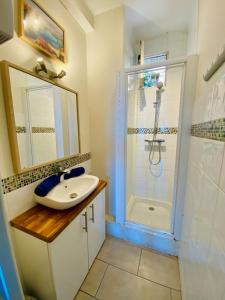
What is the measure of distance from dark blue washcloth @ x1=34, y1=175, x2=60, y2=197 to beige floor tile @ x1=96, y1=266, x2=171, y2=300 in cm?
97

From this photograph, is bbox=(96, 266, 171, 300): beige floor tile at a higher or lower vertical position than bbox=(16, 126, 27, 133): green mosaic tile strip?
lower

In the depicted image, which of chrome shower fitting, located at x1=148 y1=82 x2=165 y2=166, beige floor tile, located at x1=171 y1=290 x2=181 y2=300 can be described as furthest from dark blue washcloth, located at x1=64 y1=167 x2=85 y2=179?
beige floor tile, located at x1=171 y1=290 x2=181 y2=300

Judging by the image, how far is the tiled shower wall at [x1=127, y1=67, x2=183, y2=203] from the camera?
1974 millimetres

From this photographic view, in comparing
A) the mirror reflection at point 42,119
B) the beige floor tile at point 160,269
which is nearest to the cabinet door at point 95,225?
the beige floor tile at point 160,269

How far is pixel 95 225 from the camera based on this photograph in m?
1.36

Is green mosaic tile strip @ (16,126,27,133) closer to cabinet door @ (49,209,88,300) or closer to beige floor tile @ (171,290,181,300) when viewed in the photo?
cabinet door @ (49,209,88,300)

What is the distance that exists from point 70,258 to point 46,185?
571 millimetres

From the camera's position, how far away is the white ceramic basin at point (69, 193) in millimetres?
988

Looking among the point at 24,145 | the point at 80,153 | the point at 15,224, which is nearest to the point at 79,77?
the point at 80,153

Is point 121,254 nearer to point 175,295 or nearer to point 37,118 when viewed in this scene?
point 175,295

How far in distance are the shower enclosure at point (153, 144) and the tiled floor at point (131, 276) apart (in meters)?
0.42

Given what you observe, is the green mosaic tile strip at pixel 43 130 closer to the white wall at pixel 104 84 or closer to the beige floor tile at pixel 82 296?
the white wall at pixel 104 84

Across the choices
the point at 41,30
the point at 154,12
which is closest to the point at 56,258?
the point at 41,30

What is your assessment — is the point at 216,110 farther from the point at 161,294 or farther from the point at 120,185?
the point at 161,294
